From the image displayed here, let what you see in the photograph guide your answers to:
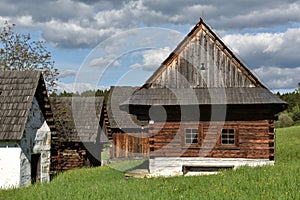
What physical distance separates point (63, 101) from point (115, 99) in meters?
8.82

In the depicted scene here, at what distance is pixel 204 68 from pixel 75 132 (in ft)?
35.0

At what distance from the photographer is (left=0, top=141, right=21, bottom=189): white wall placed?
14.3 metres

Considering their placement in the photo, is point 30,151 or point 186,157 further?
point 186,157

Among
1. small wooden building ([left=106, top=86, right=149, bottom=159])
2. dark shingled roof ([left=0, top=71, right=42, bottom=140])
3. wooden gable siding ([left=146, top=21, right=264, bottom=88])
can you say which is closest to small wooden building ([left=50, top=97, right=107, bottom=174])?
small wooden building ([left=106, top=86, right=149, bottom=159])

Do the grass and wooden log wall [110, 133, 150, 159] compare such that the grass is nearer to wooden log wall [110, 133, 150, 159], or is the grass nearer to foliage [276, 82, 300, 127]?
wooden log wall [110, 133, 150, 159]

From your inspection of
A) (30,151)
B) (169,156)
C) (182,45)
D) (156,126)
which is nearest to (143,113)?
(156,126)

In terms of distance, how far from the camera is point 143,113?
17.6 m

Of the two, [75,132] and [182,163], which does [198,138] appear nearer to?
[182,163]

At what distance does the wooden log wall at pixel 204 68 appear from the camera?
56.3 feet

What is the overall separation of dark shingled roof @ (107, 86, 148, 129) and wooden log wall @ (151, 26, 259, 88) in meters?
13.4

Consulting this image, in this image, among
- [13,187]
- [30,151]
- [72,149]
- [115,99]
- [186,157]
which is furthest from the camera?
[115,99]

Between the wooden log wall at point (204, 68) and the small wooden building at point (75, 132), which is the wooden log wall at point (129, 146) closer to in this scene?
the small wooden building at point (75, 132)

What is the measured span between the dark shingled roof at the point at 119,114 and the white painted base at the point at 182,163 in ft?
44.3

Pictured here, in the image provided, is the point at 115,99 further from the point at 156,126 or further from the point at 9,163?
the point at 9,163
